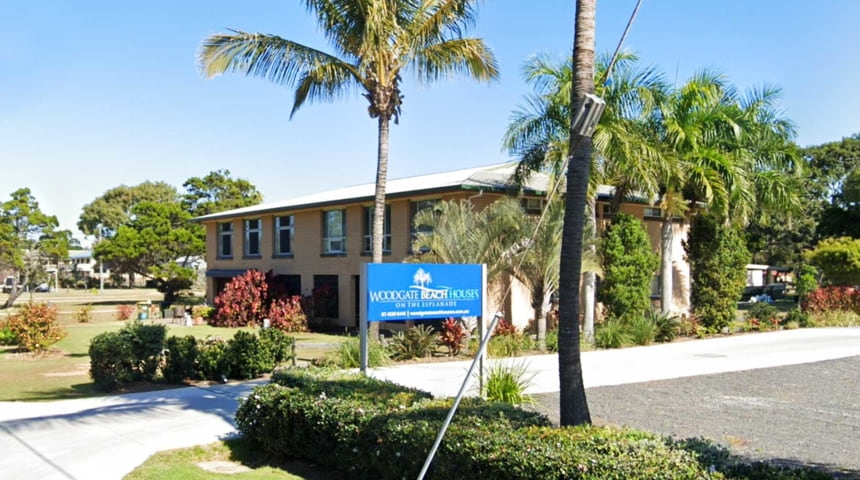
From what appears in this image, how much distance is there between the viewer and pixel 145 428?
31.4 feet

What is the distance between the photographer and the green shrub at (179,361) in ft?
42.9

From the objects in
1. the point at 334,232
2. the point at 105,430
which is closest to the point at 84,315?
the point at 334,232

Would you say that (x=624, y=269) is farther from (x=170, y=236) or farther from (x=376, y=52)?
(x=170, y=236)

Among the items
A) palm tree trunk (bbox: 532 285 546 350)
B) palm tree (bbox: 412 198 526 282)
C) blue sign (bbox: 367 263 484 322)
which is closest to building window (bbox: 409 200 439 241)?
palm tree (bbox: 412 198 526 282)

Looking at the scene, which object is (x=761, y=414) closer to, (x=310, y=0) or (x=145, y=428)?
(x=145, y=428)

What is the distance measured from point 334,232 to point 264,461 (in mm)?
19551

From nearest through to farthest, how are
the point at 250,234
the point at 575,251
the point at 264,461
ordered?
1. the point at 575,251
2. the point at 264,461
3. the point at 250,234

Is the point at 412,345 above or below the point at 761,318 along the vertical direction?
below

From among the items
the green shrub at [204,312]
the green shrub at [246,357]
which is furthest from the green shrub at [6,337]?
the green shrub at [204,312]

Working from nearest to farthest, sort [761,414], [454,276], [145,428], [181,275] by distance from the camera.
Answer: [145,428] < [761,414] < [454,276] < [181,275]

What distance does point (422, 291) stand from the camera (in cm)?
1212

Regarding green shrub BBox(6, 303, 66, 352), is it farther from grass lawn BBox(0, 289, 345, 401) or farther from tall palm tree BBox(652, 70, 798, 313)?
tall palm tree BBox(652, 70, 798, 313)

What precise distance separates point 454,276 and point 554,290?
7385 millimetres

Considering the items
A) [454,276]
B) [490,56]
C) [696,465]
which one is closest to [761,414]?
[454,276]
